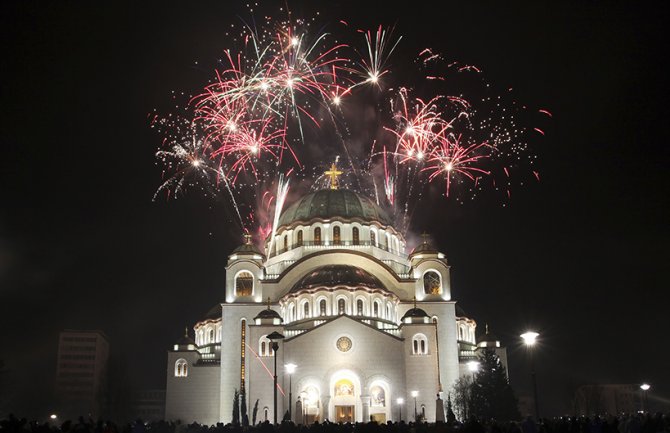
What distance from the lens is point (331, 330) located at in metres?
41.2

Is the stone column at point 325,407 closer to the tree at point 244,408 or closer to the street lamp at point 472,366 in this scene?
the tree at point 244,408

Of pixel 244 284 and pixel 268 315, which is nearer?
pixel 268 315

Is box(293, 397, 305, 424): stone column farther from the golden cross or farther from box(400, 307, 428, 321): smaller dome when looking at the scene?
the golden cross

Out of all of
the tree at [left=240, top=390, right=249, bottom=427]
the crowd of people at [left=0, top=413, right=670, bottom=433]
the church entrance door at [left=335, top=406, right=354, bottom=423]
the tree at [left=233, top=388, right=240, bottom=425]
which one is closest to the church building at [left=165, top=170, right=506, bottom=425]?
the church entrance door at [left=335, top=406, right=354, bottom=423]

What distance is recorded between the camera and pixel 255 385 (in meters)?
41.0

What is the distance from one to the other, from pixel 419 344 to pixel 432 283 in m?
7.28

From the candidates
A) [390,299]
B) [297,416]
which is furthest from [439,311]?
[297,416]

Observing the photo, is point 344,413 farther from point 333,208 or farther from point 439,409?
point 333,208

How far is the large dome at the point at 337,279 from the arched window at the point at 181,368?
30.4 feet

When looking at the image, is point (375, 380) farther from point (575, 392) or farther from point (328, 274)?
point (575, 392)

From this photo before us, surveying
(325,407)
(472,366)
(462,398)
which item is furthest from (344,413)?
(472,366)

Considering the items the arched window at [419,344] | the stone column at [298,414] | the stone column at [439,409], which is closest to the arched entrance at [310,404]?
the stone column at [298,414]

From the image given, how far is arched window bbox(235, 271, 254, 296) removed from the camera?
157ft

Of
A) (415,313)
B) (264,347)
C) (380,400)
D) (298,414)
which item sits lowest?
(298,414)
